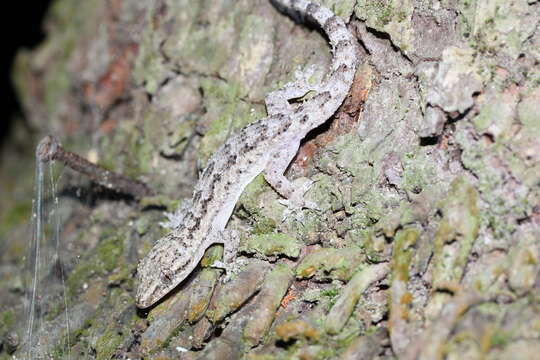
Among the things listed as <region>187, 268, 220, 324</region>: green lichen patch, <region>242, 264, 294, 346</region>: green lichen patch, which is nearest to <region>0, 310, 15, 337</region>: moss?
<region>187, 268, 220, 324</region>: green lichen patch

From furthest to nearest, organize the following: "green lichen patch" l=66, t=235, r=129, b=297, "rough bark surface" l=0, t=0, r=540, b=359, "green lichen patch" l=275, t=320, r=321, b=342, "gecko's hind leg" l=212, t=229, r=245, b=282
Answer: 1. "green lichen patch" l=66, t=235, r=129, b=297
2. "gecko's hind leg" l=212, t=229, r=245, b=282
3. "green lichen patch" l=275, t=320, r=321, b=342
4. "rough bark surface" l=0, t=0, r=540, b=359

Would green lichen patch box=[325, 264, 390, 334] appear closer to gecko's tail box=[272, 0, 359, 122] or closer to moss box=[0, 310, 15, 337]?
gecko's tail box=[272, 0, 359, 122]

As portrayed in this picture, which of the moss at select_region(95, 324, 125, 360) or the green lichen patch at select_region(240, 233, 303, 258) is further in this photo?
the moss at select_region(95, 324, 125, 360)

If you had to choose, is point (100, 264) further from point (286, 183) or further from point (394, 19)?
point (394, 19)

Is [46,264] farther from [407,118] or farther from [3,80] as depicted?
[3,80]

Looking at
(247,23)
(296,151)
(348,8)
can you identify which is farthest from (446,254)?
(247,23)

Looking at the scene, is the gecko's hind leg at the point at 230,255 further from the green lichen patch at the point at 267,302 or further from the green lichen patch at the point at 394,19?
the green lichen patch at the point at 394,19

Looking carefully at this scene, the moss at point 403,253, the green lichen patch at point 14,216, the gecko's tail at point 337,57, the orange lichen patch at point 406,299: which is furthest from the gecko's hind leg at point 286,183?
the green lichen patch at point 14,216

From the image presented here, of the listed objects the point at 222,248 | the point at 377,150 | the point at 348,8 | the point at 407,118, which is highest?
the point at 348,8

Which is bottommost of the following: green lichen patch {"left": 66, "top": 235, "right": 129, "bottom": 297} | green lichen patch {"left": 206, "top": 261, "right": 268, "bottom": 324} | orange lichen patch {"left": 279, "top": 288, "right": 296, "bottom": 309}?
green lichen patch {"left": 66, "top": 235, "right": 129, "bottom": 297}
